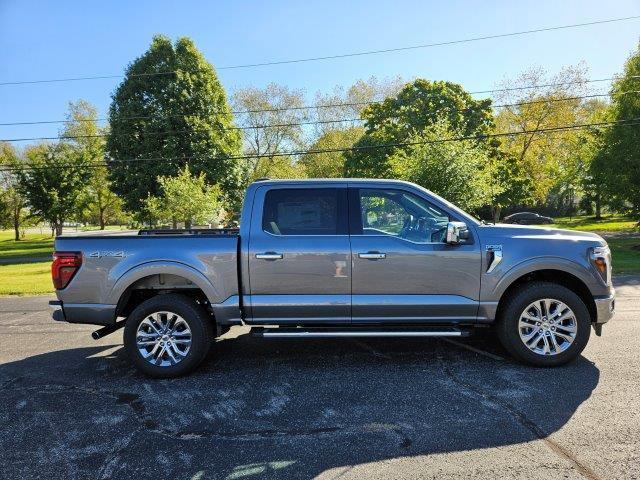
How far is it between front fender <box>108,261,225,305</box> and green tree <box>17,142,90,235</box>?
3206cm

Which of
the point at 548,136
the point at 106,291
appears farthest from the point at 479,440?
the point at 548,136

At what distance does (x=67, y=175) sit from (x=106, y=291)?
3421cm

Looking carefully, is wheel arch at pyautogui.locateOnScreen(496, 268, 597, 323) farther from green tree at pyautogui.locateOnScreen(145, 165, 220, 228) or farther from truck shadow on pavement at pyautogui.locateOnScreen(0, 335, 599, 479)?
green tree at pyautogui.locateOnScreen(145, 165, 220, 228)

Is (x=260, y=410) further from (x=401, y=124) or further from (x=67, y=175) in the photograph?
(x=67, y=175)

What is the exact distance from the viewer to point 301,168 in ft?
132

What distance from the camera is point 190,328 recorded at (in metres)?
4.60

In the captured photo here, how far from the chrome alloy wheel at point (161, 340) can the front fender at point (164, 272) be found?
0.41 metres

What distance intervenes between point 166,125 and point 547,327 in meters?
25.8

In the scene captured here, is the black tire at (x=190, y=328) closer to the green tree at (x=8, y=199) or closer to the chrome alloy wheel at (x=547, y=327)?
the chrome alloy wheel at (x=547, y=327)

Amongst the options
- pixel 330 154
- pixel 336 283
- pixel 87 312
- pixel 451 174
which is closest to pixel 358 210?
pixel 336 283

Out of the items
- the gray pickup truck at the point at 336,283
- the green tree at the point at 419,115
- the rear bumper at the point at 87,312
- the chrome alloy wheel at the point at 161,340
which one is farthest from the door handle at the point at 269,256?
the green tree at the point at 419,115

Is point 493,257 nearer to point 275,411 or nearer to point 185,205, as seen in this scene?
point 275,411

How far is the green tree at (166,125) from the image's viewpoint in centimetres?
2647

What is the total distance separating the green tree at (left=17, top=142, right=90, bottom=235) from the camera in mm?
32875
